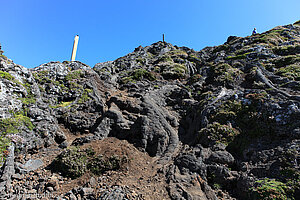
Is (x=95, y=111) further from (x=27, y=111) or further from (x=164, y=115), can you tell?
(x=164, y=115)

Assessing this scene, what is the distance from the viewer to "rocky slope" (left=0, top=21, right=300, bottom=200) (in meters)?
10.4

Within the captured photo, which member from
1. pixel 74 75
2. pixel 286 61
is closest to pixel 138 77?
pixel 74 75

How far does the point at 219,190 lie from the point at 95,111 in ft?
52.5

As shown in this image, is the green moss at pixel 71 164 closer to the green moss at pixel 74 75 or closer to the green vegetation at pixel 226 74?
the green moss at pixel 74 75

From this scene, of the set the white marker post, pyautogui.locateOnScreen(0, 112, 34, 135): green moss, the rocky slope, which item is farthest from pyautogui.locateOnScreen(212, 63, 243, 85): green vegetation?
the white marker post

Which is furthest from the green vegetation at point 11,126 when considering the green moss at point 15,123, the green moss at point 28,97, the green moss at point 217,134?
the green moss at point 217,134

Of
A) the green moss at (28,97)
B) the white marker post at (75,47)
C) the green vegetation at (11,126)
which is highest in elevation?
the white marker post at (75,47)

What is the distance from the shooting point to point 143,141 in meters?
16.4

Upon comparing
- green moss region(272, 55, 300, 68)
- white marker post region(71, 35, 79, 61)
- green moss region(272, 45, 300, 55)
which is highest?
white marker post region(71, 35, 79, 61)

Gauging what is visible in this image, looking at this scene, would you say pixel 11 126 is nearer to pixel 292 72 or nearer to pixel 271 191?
pixel 271 191

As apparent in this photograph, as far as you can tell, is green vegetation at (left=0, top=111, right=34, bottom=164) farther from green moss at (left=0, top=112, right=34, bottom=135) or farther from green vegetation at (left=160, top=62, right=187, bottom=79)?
green vegetation at (left=160, top=62, right=187, bottom=79)

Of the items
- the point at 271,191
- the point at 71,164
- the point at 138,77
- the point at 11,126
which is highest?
the point at 138,77

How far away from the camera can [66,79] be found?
22.2m

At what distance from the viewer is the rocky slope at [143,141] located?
34.3ft
